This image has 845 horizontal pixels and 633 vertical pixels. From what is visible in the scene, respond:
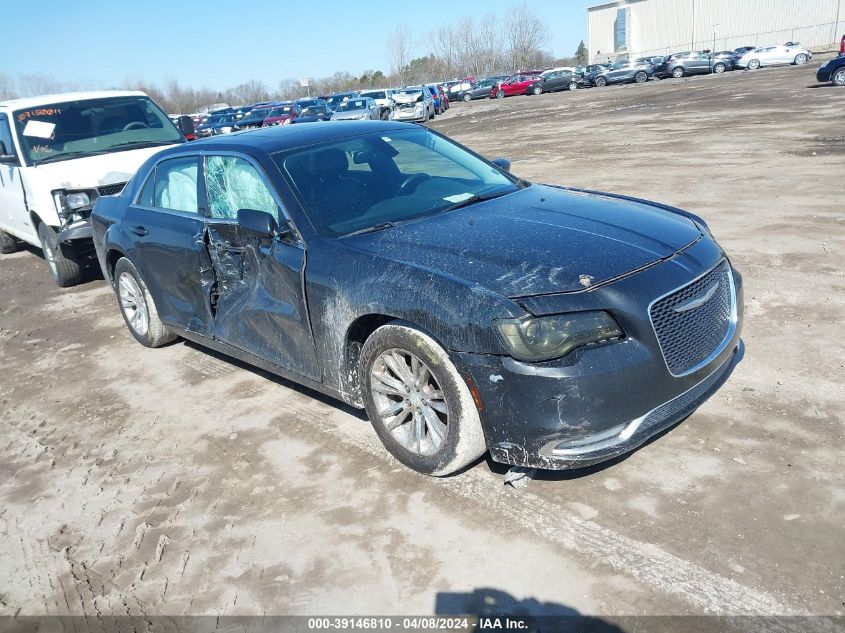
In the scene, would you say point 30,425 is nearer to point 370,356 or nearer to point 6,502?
point 6,502

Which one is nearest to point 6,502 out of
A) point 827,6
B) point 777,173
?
point 777,173

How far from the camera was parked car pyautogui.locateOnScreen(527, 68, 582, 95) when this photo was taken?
48.9 meters

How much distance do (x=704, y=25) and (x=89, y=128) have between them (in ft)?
264

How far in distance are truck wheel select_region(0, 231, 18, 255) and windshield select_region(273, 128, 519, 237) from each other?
8352 millimetres

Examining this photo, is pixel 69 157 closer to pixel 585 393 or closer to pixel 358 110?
pixel 585 393

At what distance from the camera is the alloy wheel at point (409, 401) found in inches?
138

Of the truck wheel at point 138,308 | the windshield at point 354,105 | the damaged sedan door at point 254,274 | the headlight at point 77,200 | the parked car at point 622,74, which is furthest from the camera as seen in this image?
the parked car at point 622,74

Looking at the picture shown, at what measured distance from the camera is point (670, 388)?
3.25m

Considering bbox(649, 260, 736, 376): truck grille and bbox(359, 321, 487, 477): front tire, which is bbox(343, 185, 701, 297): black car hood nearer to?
bbox(649, 260, 736, 376): truck grille

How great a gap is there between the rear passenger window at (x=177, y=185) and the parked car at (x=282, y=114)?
25563mm

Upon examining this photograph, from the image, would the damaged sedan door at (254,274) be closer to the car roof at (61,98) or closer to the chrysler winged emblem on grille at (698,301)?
the chrysler winged emblem on grille at (698,301)

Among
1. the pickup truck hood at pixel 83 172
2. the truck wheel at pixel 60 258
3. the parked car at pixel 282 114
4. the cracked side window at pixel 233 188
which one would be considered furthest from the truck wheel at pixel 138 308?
the parked car at pixel 282 114

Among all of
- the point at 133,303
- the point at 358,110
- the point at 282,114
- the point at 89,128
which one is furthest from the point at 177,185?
the point at 282,114

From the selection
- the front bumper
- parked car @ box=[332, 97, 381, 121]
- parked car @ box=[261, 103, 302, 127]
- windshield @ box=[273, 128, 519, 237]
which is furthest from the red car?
the front bumper
